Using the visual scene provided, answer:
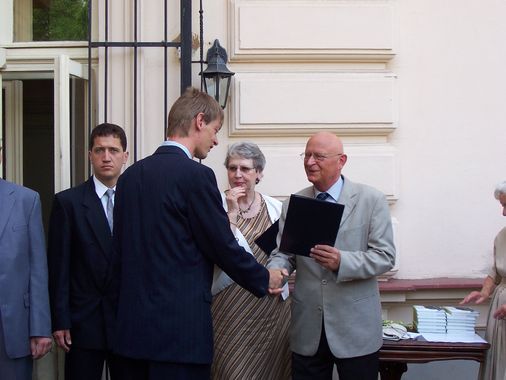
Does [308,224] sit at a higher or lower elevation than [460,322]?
higher

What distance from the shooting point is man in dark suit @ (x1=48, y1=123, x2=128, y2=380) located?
3631 mm

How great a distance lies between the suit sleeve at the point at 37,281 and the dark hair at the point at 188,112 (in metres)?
0.88

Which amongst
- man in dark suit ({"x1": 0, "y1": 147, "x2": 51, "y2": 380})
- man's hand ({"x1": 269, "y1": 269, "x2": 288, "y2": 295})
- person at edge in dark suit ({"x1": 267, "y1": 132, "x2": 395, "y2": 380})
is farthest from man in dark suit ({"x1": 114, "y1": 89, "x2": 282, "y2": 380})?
man in dark suit ({"x1": 0, "y1": 147, "x2": 51, "y2": 380})

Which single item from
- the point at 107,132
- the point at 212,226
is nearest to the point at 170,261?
the point at 212,226

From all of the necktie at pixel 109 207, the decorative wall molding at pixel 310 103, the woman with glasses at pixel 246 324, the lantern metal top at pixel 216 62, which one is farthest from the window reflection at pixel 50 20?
the woman with glasses at pixel 246 324

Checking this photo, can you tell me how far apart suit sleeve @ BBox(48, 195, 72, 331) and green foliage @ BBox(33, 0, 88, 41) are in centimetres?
179

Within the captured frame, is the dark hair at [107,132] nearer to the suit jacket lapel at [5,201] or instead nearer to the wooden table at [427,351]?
the suit jacket lapel at [5,201]

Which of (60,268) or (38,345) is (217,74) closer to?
(60,268)

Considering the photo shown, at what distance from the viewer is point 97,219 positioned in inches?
146

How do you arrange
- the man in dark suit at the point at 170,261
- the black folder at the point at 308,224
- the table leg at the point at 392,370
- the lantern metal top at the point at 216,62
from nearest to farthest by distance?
the man in dark suit at the point at 170,261, the black folder at the point at 308,224, the table leg at the point at 392,370, the lantern metal top at the point at 216,62

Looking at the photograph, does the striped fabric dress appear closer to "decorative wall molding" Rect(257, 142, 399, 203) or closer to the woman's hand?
"decorative wall molding" Rect(257, 142, 399, 203)

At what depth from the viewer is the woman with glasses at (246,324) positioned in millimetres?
3830

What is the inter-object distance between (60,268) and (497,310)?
2.12m

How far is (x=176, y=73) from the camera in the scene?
4836 millimetres
